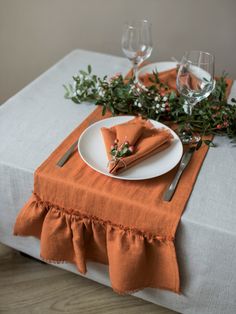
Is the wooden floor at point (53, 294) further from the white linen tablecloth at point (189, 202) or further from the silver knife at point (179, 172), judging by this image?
the silver knife at point (179, 172)

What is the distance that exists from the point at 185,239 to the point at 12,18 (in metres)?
1.60

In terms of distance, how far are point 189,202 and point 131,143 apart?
215mm

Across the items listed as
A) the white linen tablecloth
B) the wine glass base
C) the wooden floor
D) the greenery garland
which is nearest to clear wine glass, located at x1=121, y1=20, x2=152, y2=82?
the greenery garland

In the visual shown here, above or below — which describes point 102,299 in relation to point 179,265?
below

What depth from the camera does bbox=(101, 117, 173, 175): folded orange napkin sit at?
0.93 metres

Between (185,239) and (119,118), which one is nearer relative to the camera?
(185,239)

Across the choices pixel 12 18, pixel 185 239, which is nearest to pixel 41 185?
pixel 185 239

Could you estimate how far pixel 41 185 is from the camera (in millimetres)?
960

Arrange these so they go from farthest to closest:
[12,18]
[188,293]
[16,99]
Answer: [12,18] < [16,99] < [188,293]

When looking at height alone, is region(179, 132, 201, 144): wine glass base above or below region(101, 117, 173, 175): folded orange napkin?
below

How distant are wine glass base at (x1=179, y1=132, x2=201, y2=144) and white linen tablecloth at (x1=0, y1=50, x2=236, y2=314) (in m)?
0.05

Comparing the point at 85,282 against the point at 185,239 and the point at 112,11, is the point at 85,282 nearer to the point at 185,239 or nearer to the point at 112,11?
the point at 185,239

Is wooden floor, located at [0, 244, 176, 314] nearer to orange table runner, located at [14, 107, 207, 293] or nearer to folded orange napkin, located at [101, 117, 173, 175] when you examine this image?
orange table runner, located at [14, 107, 207, 293]

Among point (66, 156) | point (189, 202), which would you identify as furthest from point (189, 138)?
point (66, 156)
